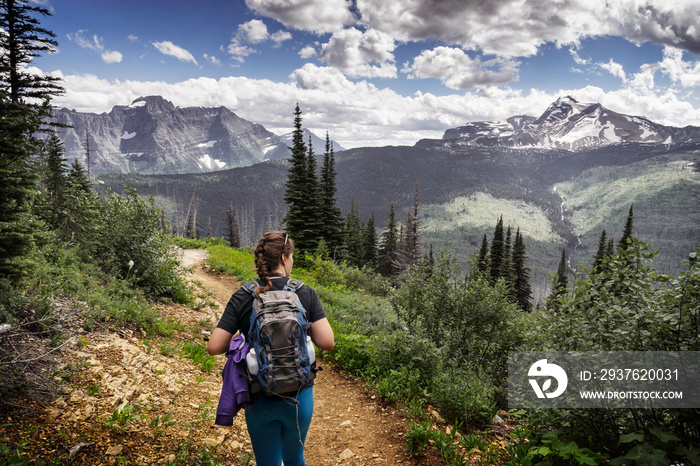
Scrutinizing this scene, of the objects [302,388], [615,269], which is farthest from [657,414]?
[302,388]

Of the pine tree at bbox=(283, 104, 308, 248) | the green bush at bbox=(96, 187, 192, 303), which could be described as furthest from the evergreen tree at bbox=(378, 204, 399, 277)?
the green bush at bbox=(96, 187, 192, 303)

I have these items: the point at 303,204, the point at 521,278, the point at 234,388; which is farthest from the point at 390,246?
the point at 234,388

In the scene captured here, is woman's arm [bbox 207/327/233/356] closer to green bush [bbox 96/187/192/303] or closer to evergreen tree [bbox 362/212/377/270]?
green bush [bbox 96/187/192/303]

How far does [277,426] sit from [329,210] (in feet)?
92.0

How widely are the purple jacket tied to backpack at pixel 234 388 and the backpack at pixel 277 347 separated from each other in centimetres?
6

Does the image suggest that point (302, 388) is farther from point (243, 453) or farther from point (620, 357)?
point (620, 357)

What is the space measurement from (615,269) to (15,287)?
28.2 ft

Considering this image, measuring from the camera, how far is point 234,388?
268cm

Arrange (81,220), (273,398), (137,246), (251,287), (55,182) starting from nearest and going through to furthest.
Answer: (273,398) < (251,287) < (137,246) < (81,220) < (55,182)

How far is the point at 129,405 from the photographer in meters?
4.35

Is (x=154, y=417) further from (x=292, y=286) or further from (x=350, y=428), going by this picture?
(x=292, y=286)

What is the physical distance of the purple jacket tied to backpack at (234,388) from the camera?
268 cm

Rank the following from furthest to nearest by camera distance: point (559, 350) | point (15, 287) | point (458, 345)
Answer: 1. point (458, 345)
2. point (15, 287)
3. point (559, 350)

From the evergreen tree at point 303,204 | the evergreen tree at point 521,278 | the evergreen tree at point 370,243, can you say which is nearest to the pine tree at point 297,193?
the evergreen tree at point 303,204
